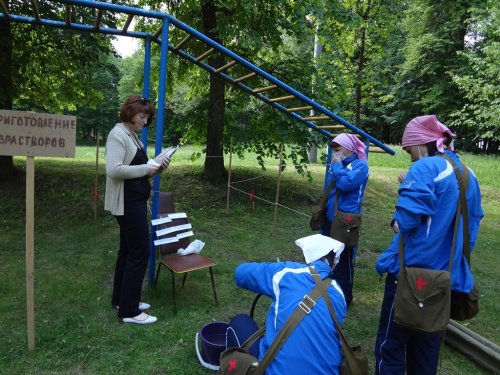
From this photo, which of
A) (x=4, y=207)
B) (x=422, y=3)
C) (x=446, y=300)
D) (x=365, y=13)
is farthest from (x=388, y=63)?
(x=446, y=300)

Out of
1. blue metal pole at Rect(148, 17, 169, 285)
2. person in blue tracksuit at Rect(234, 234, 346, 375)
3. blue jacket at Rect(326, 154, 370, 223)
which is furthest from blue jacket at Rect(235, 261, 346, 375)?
blue metal pole at Rect(148, 17, 169, 285)

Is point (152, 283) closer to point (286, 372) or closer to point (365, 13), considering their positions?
point (286, 372)

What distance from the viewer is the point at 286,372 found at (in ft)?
5.66

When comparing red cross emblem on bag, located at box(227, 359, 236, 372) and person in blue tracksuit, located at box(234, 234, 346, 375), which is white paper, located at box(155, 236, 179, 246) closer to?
person in blue tracksuit, located at box(234, 234, 346, 375)

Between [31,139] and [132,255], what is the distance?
1.17 m

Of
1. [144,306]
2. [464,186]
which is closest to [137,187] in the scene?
[144,306]

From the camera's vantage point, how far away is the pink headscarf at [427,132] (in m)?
2.26

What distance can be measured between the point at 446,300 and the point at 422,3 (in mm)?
26022

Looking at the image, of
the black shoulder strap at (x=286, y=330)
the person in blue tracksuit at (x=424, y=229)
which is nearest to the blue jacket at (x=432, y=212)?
the person in blue tracksuit at (x=424, y=229)

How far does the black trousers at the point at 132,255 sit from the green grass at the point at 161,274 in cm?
21

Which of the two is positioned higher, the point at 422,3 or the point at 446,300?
the point at 422,3

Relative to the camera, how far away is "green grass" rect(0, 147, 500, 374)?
299 cm

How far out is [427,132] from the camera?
2.27m

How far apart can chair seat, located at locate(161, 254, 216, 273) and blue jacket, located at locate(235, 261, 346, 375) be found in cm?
172
